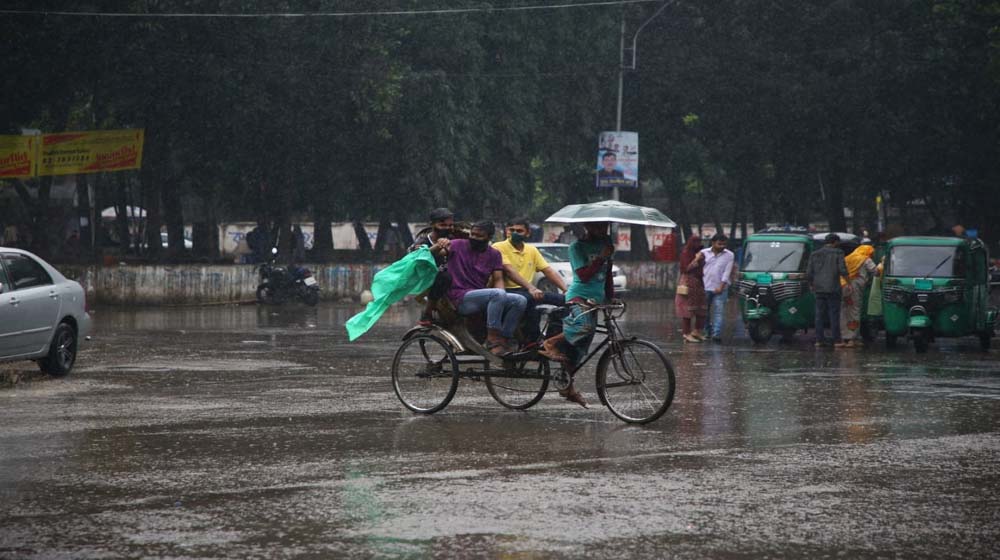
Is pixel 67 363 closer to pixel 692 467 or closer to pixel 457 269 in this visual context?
pixel 457 269

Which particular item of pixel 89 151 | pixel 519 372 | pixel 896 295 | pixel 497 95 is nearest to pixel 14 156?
pixel 89 151

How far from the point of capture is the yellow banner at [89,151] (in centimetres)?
3306

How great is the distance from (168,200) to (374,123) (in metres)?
10.2

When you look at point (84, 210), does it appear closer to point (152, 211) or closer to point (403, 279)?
point (152, 211)

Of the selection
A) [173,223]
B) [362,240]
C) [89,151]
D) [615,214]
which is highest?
[89,151]

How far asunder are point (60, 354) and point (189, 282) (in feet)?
62.0

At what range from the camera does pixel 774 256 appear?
74.9ft

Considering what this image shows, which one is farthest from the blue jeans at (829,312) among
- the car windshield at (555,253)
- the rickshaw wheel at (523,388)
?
the car windshield at (555,253)

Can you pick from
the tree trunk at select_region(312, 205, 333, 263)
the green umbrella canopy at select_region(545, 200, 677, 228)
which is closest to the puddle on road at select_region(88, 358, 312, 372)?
the green umbrella canopy at select_region(545, 200, 677, 228)

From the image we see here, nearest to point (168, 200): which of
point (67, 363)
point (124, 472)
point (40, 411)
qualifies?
point (67, 363)

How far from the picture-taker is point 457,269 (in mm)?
12062

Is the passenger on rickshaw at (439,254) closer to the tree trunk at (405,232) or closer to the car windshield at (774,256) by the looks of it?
the car windshield at (774,256)

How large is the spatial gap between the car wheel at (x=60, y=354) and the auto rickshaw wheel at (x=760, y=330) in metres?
10.9

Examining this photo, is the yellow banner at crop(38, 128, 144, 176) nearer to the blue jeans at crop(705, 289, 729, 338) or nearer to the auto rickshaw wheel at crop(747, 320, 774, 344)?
the blue jeans at crop(705, 289, 729, 338)
